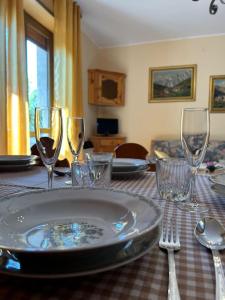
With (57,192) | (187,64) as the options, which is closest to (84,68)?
(187,64)

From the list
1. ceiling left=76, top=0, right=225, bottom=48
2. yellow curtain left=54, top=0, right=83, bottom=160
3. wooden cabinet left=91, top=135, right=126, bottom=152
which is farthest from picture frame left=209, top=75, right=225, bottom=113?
yellow curtain left=54, top=0, right=83, bottom=160

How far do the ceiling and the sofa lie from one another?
1790 mm

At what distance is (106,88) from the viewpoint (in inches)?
177

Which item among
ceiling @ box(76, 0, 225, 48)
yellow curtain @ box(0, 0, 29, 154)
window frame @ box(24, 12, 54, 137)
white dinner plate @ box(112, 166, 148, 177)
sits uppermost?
ceiling @ box(76, 0, 225, 48)

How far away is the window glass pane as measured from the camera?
3.11 meters

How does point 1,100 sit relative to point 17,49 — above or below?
→ below

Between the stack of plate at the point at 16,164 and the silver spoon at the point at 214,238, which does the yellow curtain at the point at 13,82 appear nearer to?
the stack of plate at the point at 16,164

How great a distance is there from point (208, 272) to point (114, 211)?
0.21m

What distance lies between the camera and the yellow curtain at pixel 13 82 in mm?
2188

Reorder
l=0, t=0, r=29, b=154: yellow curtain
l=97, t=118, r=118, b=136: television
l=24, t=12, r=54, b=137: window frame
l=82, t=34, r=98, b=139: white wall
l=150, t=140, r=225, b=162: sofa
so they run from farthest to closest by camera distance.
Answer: l=97, t=118, r=118, b=136: television
l=82, t=34, r=98, b=139: white wall
l=150, t=140, r=225, b=162: sofa
l=24, t=12, r=54, b=137: window frame
l=0, t=0, r=29, b=154: yellow curtain

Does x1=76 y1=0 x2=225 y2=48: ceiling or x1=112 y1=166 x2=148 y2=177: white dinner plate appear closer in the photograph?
x1=112 y1=166 x2=148 y2=177: white dinner plate

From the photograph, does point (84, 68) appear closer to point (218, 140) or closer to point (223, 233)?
point (218, 140)

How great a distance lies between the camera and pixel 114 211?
523 millimetres

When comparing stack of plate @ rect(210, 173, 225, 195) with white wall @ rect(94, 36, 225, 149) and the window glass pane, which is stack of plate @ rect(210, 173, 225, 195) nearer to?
the window glass pane
